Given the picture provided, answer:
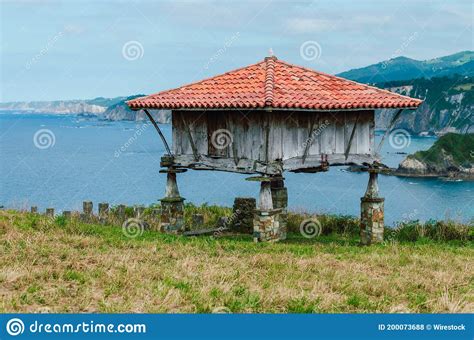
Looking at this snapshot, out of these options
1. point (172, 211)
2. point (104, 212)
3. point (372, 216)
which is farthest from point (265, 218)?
point (104, 212)

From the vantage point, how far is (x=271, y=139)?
16109 millimetres

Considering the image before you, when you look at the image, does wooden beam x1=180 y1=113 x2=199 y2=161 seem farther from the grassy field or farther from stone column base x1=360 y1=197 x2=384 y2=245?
stone column base x1=360 y1=197 x2=384 y2=245

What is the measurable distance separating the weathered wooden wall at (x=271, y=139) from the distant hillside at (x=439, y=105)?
418 feet

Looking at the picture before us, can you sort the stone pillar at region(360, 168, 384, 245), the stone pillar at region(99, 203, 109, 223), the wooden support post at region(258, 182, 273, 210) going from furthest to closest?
1. the stone pillar at region(99, 203, 109, 223)
2. the stone pillar at region(360, 168, 384, 245)
3. the wooden support post at region(258, 182, 273, 210)

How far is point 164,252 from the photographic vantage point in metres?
12.2

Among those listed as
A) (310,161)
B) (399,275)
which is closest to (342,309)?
(399,275)

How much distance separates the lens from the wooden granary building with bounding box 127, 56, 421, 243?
16.1 m

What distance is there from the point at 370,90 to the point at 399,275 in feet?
26.2

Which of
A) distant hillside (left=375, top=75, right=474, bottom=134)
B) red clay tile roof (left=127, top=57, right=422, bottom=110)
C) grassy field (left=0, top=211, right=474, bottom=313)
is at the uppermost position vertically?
distant hillside (left=375, top=75, right=474, bottom=134)

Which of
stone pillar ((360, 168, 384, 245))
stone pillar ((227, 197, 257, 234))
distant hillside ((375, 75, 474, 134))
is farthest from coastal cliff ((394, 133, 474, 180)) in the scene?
stone pillar ((360, 168, 384, 245))

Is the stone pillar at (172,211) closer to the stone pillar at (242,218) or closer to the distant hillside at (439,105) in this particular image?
the stone pillar at (242,218)

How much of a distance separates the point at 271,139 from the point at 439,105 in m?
151

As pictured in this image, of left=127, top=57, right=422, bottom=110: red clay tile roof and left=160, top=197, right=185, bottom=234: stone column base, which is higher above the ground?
left=127, top=57, right=422, bottom=110: red clay tile roof

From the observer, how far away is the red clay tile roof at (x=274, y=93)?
15883mm
